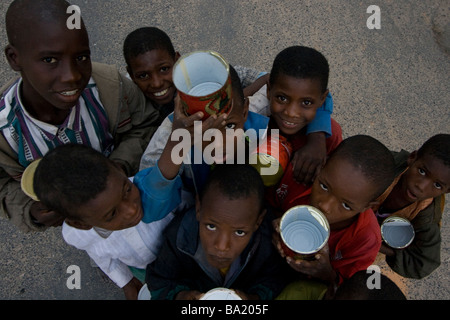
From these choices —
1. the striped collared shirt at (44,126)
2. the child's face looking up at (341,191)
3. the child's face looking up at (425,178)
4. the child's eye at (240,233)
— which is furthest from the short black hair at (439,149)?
the striped collared shirt at (44,126)

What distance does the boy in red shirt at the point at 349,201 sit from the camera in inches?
58.1

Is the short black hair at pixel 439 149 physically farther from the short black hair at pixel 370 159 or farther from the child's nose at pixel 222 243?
the child's nose at pixel 222 243

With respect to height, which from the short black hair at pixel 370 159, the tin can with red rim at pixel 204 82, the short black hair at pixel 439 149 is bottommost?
the short black hair at pixel 439 149

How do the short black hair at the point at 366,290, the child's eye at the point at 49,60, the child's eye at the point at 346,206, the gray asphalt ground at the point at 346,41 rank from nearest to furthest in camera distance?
1. the short black hair at the point at 366,290
2. the child's eye at the point at 49,60
3. the child's eye at the point at 346,206
4. the gray asphalt ground at the point at 346,41

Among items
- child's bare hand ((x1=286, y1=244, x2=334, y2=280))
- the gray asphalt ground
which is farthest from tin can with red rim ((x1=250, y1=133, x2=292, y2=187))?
the gray asphalt ground

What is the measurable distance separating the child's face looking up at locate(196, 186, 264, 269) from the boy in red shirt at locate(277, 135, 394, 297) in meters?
0.22

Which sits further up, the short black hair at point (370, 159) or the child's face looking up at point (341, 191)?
the short black hair at point (370, 159)

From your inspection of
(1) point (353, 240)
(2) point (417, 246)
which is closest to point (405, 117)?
(2) point (417, 246)

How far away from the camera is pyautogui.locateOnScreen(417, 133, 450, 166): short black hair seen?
1.69 metres

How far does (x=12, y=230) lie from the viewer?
246cm

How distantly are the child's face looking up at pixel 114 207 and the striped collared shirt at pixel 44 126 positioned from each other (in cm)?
42

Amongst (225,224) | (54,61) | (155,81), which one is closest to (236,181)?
(225,224)

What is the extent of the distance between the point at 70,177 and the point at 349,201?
111 cm

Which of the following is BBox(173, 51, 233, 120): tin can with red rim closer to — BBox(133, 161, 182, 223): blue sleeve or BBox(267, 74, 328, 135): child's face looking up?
BBox(133, 161, 182, 223): blue sleeve
